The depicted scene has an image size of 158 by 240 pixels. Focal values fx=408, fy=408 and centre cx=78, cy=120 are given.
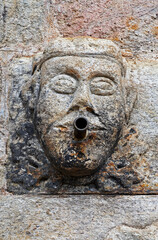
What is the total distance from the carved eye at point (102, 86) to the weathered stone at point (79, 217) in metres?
0.42

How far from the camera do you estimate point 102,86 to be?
166 centimetres

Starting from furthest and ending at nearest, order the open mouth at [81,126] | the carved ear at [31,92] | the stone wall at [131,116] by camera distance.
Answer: the carved ear at [31,92] → the stone wall at [131,116] → the open mouth at [81,126]

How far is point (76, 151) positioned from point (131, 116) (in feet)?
1.17

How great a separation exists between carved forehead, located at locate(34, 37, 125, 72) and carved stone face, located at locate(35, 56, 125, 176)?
0.02m

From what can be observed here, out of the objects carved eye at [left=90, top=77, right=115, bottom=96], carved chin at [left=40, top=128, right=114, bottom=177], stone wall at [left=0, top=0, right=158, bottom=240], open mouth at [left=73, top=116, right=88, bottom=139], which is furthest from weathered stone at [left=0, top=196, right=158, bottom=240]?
carved eye at [left=90, top=77, right=115, bottom=96]

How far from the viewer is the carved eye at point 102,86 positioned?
65.1 inches

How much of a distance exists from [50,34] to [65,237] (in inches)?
37.8

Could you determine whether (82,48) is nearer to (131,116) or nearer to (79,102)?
(79,102)

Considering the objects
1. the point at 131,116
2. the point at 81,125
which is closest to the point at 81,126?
the point at 81,125

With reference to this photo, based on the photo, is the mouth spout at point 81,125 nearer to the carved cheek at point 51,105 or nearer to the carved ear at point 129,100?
the carved cheek at point 51,105

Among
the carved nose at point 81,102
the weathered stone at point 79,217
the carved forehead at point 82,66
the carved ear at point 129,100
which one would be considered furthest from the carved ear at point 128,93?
the weathered stone at point 79,217

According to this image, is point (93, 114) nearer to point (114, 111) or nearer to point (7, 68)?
point (114, 111)

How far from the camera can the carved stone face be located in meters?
1.57

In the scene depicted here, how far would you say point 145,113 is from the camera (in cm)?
180
